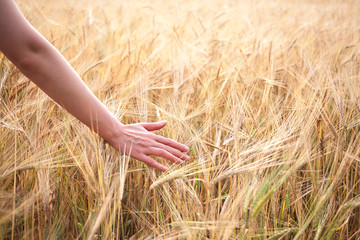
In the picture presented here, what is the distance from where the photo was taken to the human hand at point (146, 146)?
2.20 ft

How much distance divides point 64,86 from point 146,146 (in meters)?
0.23

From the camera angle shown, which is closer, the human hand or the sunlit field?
the sunlit field

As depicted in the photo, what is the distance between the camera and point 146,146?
0.70 m

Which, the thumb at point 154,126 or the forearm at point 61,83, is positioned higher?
the forearm at point 61,83

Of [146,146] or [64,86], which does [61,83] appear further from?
[146,146]

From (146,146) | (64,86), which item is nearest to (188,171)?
(146,146)

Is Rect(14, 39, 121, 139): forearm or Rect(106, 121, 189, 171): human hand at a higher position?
Rect(14, 39, 121, 139): forearm

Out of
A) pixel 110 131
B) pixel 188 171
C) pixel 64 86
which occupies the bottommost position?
pixel 188 171

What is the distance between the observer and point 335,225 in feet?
1.75

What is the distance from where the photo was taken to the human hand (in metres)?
0.67

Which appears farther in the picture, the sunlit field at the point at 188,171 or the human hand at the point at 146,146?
the human hand at the point at 146,146

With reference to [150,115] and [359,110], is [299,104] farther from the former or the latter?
[150,115]

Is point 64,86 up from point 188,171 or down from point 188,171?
up

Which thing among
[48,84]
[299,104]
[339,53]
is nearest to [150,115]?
[48,84]
